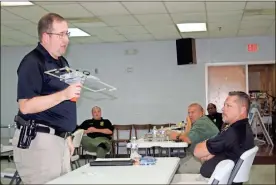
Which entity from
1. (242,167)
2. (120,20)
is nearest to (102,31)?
(120,20)

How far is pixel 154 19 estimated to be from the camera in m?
6.56

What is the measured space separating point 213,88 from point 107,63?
1.92 metres

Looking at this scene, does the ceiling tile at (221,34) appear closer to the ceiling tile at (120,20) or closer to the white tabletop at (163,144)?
the ceiling tile at (120,20)

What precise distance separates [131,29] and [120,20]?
0.68 m

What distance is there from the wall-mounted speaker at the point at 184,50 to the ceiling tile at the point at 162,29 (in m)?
0.42

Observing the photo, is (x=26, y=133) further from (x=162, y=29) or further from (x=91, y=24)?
(x=162, y=29)

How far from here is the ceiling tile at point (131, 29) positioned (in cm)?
707

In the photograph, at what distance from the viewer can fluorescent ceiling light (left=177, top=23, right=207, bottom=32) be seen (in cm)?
702

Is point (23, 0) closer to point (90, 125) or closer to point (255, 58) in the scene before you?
point (90, 125)

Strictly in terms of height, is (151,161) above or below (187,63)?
below

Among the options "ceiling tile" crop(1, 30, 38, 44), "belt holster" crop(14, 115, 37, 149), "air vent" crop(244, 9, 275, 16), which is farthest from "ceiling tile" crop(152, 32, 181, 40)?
"belt holster" crop(14, 115, 37, 149)

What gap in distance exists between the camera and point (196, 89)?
8141mm


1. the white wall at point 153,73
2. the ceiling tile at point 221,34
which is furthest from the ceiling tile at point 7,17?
the ceiling tile at point 221,34

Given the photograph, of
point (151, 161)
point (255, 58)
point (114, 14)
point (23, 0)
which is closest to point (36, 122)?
point (151, 161)
